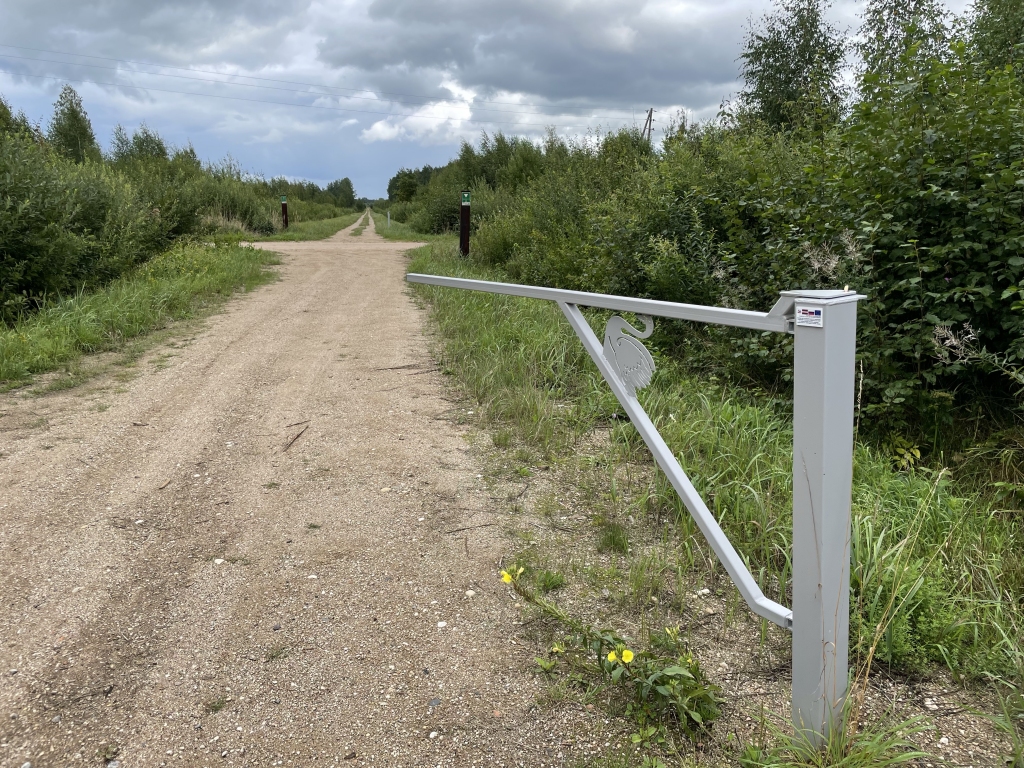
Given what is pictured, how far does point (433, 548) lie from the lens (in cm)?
324

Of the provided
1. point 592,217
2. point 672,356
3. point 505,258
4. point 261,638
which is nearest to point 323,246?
point 505,258

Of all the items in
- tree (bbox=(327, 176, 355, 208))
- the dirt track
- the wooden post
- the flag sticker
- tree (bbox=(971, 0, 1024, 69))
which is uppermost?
tree (bbox=(327, 176, 355, 208))

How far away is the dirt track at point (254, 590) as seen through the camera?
2109 millimetres

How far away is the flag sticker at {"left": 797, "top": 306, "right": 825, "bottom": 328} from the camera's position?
5.17 feet

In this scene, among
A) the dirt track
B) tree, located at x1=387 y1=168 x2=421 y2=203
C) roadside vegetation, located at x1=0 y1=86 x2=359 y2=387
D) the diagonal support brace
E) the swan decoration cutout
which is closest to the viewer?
the diagonal support brace

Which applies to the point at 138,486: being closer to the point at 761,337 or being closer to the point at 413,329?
the point at 761,337

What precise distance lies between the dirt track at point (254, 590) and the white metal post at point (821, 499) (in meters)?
0.65

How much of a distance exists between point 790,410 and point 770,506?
6.17 feet

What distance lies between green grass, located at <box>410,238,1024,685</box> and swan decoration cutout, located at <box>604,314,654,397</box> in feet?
3.12

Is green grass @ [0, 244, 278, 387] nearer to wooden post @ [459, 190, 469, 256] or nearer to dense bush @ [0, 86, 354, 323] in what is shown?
dense bush @ [0, 86, 354, 323]

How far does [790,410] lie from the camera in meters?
4.89

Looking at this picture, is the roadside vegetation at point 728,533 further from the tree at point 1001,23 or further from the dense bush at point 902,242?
the tree at point 1001,23

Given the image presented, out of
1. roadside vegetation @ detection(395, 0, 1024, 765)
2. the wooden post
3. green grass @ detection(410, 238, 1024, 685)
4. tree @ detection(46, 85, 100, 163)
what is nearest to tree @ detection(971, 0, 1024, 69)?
roadside vegetation @ detection(395, 0, 1024, 765)

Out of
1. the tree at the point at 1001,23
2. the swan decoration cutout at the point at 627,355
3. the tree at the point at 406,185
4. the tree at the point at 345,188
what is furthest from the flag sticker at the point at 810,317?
the tree at the point at 345,188
